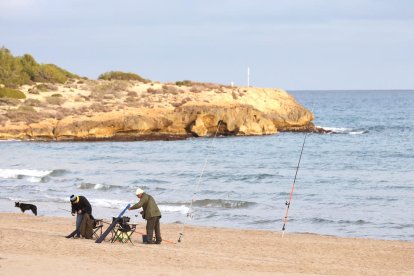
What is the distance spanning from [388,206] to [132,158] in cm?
1971

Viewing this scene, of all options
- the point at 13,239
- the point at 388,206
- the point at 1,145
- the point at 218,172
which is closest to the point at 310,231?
the point at 388,206

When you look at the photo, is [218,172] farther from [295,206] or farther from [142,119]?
[142,119]

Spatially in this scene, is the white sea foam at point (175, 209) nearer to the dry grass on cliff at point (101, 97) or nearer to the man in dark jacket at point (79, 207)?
the man in dark jacket at point (79, 207)

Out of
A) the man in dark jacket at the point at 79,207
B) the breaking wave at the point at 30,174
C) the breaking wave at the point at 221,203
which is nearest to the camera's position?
the man in dark jacket at the point at 79,207

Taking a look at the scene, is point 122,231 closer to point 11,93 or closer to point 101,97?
point 11,93

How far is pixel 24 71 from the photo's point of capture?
2990 inches

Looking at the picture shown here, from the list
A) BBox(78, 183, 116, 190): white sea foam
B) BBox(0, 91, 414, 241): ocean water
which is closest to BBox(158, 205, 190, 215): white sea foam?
BBox(0, 91, 414, 241): ocean water

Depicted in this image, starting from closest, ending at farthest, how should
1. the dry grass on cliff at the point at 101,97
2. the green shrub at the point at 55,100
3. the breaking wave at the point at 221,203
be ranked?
the breaking wave at the point at 221,203 < the dry grass on cliff at the point at 101,97 < the green shrub at the point at 55,100

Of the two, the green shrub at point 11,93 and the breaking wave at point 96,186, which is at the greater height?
the green shrub at point 11,93

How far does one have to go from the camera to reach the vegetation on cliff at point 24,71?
7081 centimetres

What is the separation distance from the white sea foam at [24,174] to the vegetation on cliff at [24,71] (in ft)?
103

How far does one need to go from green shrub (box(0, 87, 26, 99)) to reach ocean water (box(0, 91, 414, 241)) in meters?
12.7

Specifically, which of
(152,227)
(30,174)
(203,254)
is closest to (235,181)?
(30,174)

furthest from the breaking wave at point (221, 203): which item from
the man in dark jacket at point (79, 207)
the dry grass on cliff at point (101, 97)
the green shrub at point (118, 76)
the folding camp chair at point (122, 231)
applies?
the green shrub at point (118, 76)
